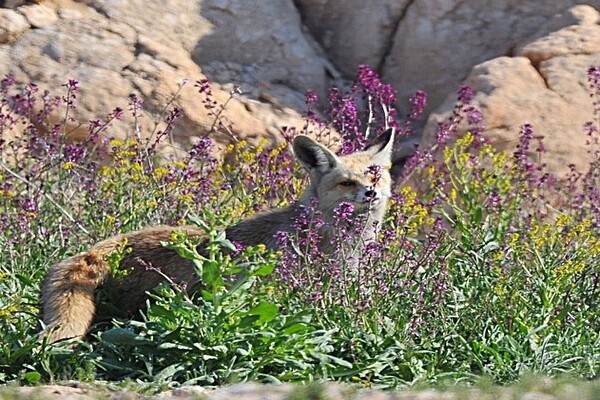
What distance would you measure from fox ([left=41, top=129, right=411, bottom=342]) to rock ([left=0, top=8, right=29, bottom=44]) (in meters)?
4.86

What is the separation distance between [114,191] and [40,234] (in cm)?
69

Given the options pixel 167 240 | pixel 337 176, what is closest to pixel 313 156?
pixel 337 176

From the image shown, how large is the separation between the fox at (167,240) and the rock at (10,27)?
486 centimetres

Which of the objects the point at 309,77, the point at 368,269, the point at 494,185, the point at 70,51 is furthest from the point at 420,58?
the point at 368,269

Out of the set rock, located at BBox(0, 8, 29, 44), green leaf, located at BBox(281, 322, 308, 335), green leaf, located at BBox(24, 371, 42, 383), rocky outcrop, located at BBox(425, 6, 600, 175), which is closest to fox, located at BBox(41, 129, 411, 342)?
green leaf, located at BBox(24, 371, 42, 383)

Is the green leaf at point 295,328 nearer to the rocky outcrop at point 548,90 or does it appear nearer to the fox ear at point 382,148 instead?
the fox ear at point 382,148

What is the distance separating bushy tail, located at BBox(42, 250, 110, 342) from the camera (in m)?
7.63

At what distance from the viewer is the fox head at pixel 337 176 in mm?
9258

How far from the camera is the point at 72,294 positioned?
7.82 m

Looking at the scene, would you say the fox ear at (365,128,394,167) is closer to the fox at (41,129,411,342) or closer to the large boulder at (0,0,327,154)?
the fox at (41,129,411,342)

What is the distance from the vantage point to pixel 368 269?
7.59 metres

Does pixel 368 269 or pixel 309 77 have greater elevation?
pixel 368 269

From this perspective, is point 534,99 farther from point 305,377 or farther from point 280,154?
point 305,377

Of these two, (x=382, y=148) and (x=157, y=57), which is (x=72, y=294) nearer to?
(x=382, y=148)
